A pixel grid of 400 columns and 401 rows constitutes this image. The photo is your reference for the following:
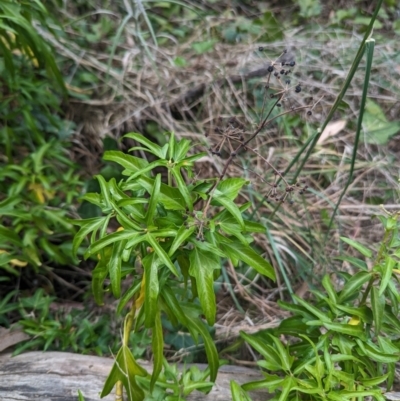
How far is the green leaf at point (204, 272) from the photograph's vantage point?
109 centimetres

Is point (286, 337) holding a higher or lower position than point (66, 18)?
lower

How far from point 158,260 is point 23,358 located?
0.84 meters

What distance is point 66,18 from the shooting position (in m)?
2.77

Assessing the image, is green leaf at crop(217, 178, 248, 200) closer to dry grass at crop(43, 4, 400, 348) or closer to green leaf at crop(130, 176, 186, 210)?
green leaf at crop(130, 176, 186, 210)

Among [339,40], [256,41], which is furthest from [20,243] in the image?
[339,40]

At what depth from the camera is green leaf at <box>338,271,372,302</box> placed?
1214mm

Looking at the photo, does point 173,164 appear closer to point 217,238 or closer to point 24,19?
point 217,238

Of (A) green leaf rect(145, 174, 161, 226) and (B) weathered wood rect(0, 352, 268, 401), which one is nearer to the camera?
(A) green leaf rect(145, 174, 161, 226)

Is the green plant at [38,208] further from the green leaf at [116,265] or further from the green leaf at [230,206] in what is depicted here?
the green leaf at [230,206]

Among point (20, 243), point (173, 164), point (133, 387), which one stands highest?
point (173, 164)

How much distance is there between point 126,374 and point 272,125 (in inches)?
60.4

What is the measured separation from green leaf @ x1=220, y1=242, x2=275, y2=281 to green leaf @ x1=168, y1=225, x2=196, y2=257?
0.14m

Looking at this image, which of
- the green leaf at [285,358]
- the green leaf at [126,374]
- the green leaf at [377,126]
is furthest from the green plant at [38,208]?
the green leaf at [377,126]

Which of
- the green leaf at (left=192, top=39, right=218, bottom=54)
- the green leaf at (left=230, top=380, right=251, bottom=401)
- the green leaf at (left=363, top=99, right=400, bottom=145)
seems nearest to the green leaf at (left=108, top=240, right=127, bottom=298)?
the green leaf at (left=230, top=380, right=251, bottom=401)
